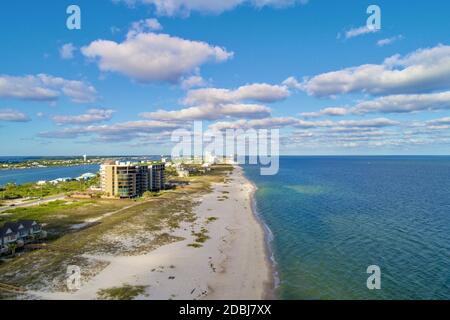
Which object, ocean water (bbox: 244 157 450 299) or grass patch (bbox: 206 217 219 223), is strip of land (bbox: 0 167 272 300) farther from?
ocean water (bbox: 244 157 450 299)

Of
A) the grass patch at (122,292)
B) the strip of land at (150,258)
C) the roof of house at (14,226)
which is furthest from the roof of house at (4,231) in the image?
the grass patch at (122,292)

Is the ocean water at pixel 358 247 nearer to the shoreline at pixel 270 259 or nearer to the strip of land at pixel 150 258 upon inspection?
the shoreline at pixel 270 259

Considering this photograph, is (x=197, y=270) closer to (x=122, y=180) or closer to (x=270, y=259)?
(x=270, y=259)

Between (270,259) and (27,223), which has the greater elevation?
(27,223)

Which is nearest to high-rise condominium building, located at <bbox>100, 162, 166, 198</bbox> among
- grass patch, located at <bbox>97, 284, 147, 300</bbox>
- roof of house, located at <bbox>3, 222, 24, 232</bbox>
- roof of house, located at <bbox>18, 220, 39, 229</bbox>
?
roof of house, located at <bbox>18, 220, 39, 229</bbox>

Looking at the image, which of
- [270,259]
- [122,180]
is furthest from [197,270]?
[122,180]

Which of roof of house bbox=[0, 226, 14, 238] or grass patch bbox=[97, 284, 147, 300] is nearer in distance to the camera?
grass patch bbox=[97, 284, 147, 300]
